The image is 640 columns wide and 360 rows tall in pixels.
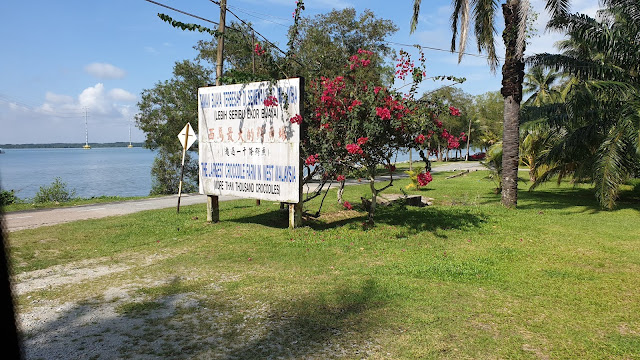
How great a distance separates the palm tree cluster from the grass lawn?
190cm

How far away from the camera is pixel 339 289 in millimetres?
6012

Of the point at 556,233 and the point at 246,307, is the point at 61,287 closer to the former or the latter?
the point at 246,307

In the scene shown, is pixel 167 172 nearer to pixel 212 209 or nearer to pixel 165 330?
pixel 212 209

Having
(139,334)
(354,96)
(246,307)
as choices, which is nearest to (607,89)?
(354,96)

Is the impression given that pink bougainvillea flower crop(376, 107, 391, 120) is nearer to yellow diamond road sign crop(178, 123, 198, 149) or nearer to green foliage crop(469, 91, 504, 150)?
yellow diamond road sign crop(178, 123, 198, 149)

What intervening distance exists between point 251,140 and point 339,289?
5.46m

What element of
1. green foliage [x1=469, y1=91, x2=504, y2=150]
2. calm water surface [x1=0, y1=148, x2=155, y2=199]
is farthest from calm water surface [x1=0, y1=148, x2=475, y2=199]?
green foliage [x1=469, y1=91, x2=504, y2=150]

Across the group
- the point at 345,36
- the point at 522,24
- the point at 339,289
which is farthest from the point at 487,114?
the point at 339,289

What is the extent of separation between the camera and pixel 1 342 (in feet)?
3.26

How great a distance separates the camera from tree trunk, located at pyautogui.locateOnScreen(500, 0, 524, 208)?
42.0ft

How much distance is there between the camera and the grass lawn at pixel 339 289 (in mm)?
4367

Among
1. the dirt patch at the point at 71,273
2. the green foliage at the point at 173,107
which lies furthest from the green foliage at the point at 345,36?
the dirt patch at the point at 71,273

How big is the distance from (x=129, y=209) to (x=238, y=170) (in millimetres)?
6838

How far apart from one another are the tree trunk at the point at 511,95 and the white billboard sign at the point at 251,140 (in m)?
7.09
